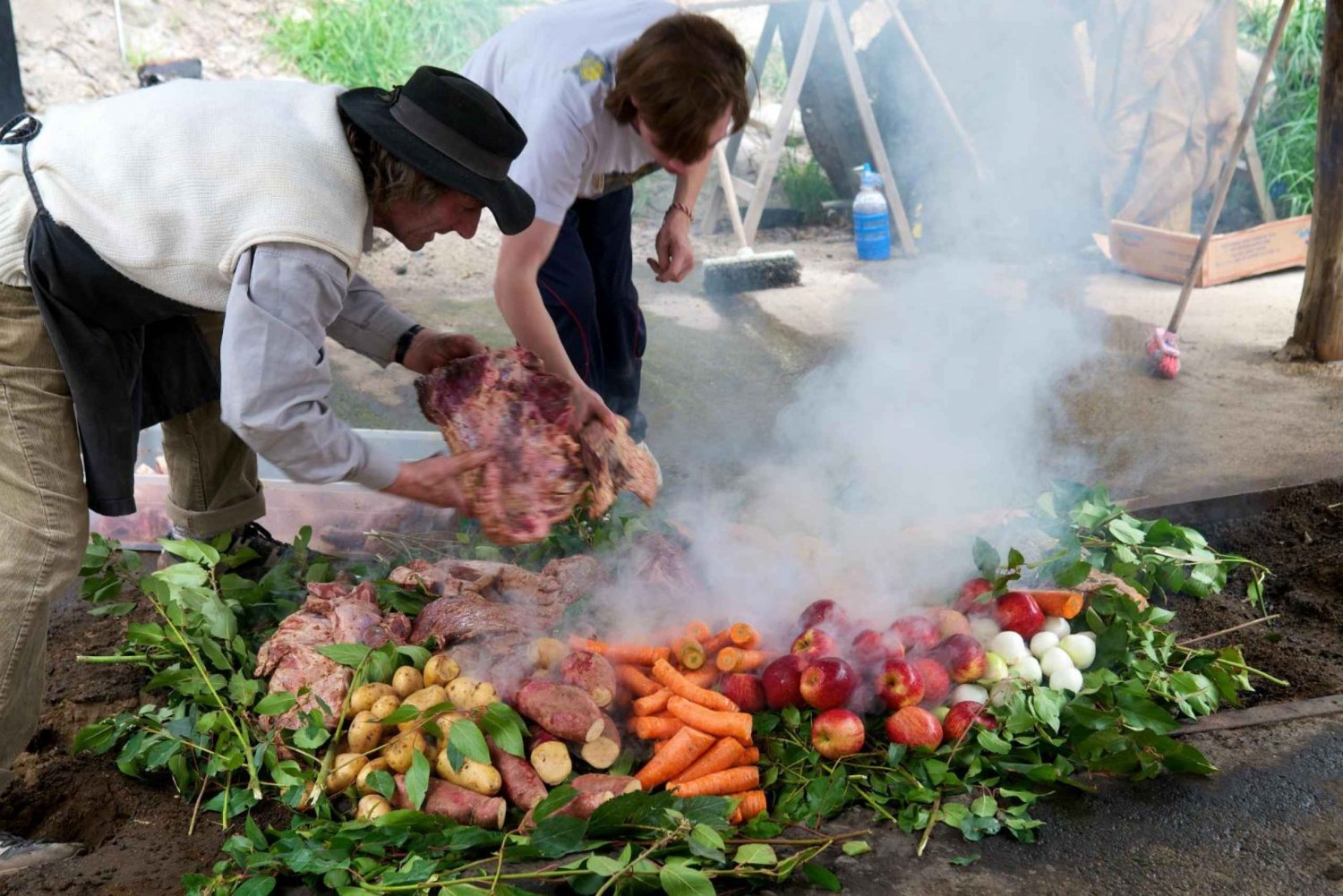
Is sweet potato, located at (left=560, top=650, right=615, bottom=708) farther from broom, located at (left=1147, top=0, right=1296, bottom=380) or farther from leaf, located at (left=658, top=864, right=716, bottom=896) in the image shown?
broom, located at (left=1147, top=0, right=1296, bottom=380)

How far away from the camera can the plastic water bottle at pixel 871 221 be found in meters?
8.78

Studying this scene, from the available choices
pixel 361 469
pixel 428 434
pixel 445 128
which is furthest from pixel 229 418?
pixel 428 434

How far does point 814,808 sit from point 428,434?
7.59 feet

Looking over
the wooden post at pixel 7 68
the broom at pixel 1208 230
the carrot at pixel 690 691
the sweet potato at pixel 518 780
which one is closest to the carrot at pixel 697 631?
the carrot at pixel 690 691

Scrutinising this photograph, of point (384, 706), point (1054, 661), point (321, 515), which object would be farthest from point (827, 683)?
point (321, 515)

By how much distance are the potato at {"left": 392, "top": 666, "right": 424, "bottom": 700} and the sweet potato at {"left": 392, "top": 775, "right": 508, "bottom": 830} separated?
0.33m

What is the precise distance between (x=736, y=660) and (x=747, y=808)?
46 cm

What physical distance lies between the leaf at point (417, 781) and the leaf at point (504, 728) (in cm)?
17

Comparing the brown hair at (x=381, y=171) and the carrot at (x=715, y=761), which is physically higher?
the brown hair at (x=381, y=171)

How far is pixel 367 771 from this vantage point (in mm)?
2602

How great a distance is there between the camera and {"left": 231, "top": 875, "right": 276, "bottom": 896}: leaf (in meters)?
2.22

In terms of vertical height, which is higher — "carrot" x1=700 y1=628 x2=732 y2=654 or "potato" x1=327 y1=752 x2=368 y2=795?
"carrot" x1=700 y1=628 x2=732 y2=654

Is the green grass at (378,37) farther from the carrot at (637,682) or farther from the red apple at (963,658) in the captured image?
the red apple at (963,658)

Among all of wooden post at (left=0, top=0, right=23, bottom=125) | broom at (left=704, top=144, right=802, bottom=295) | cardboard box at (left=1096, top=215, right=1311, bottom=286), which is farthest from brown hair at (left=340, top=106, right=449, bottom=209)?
cardboard box at (left=1096, top=215, right=1311, bottom=286)
